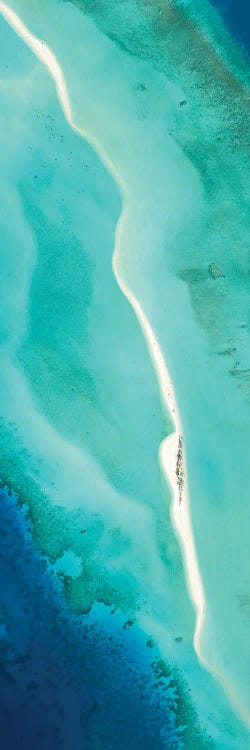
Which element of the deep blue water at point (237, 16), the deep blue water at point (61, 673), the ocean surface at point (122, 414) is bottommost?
the deep blue water at point (61, 673)

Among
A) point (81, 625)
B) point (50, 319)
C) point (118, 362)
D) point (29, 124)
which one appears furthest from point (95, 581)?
point (29, 124)

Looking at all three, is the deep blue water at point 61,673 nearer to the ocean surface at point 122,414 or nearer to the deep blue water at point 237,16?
the ocean surface at point 122,414

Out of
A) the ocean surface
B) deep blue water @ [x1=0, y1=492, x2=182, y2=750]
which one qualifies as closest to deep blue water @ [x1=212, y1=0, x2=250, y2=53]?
the ocean surface

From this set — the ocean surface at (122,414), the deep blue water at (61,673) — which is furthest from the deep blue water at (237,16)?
the deep blue water at (61,673)

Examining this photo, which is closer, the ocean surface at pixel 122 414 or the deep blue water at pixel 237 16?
the ocean surface at pixel 122 414

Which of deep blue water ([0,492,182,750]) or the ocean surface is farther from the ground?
the ocean surface

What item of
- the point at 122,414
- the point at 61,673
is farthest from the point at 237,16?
the point at 61,673

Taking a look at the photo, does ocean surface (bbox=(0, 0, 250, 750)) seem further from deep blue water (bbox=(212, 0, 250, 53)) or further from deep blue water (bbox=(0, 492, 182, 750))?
deep blue water (bbox=(212, 0, 250, 53))

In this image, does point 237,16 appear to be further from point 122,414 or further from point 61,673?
point 61,673

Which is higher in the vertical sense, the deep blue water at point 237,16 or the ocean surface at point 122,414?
the deep blue water at point 237,16
